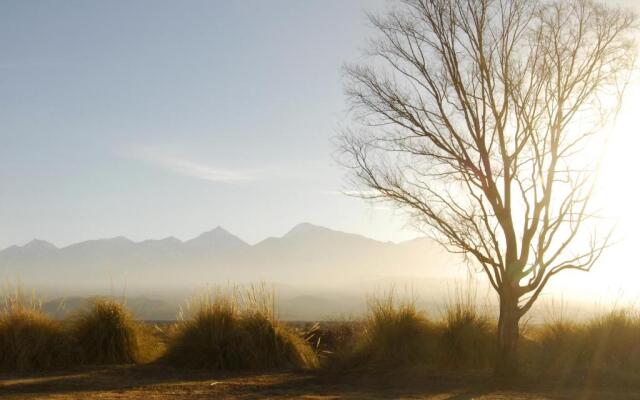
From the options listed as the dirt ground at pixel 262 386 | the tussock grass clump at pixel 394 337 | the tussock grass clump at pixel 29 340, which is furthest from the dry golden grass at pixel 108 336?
the tussock grass clump at pixel 394 337

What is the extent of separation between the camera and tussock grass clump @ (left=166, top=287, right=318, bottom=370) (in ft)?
37.3

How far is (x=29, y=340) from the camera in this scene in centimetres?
1095

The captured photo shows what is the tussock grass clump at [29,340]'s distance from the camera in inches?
422

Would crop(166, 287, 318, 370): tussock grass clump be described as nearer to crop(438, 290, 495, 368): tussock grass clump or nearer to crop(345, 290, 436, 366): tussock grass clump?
crop(345, 290, 436, 366): tussock grass clump

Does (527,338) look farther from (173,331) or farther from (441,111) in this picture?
(173,331)

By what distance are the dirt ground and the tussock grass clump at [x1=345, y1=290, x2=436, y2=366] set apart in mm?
959

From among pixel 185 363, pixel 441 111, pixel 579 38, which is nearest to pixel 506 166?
pixel 441 111

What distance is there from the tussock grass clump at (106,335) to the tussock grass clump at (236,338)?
68cm

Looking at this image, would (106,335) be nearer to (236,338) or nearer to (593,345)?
(236,338)

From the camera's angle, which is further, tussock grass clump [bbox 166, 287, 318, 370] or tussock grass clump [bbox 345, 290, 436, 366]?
tussock grass clump [bbox 345, 290, 436, 366]

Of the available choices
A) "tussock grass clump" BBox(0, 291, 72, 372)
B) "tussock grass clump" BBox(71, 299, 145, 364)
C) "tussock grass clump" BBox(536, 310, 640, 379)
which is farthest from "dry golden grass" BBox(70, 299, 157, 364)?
"tussock grass clump" BBox(536, 310, 640, 379)

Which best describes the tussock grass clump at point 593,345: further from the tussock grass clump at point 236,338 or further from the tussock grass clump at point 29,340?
the tussock grass clump at point 29,340

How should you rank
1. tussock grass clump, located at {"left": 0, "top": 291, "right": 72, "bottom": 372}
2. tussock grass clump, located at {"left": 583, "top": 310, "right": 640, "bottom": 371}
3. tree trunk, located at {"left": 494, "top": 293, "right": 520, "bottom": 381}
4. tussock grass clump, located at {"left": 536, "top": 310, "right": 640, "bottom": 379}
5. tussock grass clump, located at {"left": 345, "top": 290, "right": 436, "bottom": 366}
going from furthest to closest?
tussock grass clump, located at {"left": 583, "top": 310, "right": 640, "bottom": 371} < tussock grass clump, located at {"left": 536, "top": 310, "right": 640, "bottom": 379} < tussock grass clump, located at {"left": 345, "top": 290, "right": 436, "bottom": 366} < tussock grass clump, located at {"left": 0, "top": 291, "right": 72, "bottom": 372} < tree trunk, located at {"left": 494, "top": 293, "right": 520, "bottom": 381}

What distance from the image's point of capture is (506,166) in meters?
10.0
